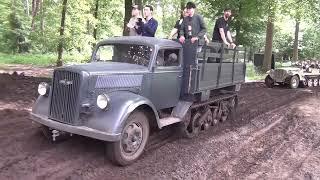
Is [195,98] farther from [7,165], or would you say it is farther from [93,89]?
[7,165]

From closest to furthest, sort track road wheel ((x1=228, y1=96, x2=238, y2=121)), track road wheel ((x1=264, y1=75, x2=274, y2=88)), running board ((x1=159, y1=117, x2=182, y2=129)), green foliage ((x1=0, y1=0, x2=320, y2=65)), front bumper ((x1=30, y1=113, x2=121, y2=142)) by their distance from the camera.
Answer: front bumper ((x1=30, y1=113, x2=121, y2=142)), running board ((x1=159, y1=117, x2=182, y2=129)), track road wheel ((x1=228, y1=96, x2=238, y2=121)), track road wheel ((x1=264, y1=75, x2=274, y2=88)), green foliage ((x1=0, y1=0, x2=320, y2=65))

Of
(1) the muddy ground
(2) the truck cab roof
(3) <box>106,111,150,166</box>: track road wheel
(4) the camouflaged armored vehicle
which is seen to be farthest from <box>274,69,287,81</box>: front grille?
(3) <box>106,111,150,166</box>: track road wheel

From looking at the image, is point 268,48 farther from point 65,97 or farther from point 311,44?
point 65,97

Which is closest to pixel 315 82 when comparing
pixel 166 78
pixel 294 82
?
pixel 294 82

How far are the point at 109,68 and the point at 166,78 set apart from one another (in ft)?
4.35

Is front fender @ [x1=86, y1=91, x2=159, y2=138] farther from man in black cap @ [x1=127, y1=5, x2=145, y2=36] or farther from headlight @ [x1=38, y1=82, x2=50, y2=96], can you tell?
man in black cap @ [x1=127, y1=5, x2=145, y2=36]

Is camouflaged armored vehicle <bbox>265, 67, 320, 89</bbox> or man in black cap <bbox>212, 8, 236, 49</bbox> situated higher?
man in black cap <bbox>212, 8, 236, 49</bbox>

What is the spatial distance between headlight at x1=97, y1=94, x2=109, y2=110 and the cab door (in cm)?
138

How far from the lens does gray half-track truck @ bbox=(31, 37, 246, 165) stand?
682 cm

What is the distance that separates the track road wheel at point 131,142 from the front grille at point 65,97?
2.62 ft

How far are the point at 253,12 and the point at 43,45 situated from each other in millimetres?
11319

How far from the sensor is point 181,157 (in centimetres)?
761

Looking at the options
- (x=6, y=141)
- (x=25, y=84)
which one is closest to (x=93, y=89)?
(x=6, y=141)

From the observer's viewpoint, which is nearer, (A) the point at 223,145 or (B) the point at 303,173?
(B) the point at 303,173
